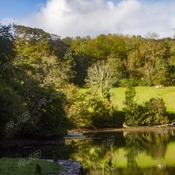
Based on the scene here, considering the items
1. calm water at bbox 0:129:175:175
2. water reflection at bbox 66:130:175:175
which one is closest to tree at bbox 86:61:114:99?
water reflection at bbox 66:130:175:175

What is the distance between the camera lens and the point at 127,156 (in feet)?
105

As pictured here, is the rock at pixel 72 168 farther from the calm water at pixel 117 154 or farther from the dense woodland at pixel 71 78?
the dense woodland at pixel 71 78

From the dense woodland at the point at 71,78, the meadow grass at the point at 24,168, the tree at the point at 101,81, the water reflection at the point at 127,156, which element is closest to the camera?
the meadow grass at the point at 24,168

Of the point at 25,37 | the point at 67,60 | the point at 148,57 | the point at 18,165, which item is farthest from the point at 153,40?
the point at 18,165

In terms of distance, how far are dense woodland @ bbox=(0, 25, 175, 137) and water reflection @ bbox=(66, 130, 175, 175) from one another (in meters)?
6.62

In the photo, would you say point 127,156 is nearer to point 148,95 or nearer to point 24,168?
point 24,168

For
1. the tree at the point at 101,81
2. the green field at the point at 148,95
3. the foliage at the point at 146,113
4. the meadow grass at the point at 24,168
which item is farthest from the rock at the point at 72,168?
the tree at the point at 101,81

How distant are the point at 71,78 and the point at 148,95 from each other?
60.9 ft

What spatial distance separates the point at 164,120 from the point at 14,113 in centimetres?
3428

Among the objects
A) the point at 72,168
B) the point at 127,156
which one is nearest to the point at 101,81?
the point at 127,156

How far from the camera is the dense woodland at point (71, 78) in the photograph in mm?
35194

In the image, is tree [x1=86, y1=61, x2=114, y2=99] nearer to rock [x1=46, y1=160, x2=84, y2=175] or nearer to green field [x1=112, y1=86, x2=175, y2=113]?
green field [x1=112, y1=86, x2=175, y2=113]

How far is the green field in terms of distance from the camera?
70.1m

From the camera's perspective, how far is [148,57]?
88312 mm
